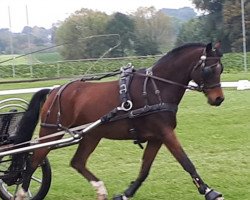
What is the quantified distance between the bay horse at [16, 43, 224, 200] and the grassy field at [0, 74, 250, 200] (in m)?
0.79

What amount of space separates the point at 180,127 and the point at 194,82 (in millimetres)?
5826

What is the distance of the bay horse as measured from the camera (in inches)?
201

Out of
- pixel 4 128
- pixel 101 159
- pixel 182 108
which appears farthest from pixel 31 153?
pixel 182 108

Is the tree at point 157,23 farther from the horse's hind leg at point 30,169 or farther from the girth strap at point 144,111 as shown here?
the girth strap at point 144,111

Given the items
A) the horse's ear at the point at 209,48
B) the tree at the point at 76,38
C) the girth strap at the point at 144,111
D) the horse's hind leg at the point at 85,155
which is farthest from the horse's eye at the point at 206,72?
the tree at the point at 76,38

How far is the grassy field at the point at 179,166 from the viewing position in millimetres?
6243

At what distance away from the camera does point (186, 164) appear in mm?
4984

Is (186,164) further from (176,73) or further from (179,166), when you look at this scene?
(179,166)

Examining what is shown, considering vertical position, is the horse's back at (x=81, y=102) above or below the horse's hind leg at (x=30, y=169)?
above

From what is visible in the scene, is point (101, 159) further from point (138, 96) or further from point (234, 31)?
point (234, 31)

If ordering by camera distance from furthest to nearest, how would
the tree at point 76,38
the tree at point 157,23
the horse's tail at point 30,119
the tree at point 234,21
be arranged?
the tree at point 234,21
the tree at point 157,23
the tree at point 76,38
the horse's tail at point 30,119

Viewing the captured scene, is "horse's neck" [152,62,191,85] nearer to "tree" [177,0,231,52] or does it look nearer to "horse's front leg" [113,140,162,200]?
"horse's front leg" [113,140,162,200]

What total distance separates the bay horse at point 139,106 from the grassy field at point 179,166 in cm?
79

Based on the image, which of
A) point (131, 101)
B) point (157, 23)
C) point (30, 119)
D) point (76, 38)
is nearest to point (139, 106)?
point (131, 101)
